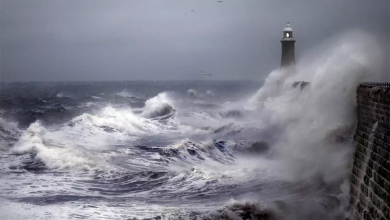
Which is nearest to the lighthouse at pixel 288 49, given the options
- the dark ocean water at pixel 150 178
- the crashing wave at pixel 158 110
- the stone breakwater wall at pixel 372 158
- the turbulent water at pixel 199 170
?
the dark ocean water at pixel 150 178

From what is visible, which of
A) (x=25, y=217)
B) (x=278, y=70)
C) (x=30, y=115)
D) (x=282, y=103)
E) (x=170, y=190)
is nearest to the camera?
(x=25, y=217)

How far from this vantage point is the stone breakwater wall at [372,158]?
832 centimetres

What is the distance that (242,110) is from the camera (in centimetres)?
4169

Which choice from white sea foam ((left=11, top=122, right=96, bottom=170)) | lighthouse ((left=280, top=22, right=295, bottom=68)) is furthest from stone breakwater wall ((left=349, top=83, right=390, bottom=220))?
lighthouse ((left=280, top=22, right=295, bottom=68))

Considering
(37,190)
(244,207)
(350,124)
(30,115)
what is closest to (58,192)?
(37,190)

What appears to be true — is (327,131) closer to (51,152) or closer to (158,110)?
(51,152)

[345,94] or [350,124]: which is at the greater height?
[345,94]

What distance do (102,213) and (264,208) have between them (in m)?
4.02

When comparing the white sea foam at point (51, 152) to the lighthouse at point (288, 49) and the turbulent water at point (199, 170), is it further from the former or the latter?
the lighthouse at point (288, 49)

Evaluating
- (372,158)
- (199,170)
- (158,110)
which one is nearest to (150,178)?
(199,170)

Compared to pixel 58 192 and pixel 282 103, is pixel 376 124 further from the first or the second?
pixel 282 103

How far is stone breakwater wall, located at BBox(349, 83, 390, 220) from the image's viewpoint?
8320mm

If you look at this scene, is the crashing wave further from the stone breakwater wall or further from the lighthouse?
the stone breakwater wall

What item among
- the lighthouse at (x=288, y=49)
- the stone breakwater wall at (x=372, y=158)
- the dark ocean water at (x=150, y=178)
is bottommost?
the dark ocean water at (x=150, y=178)
